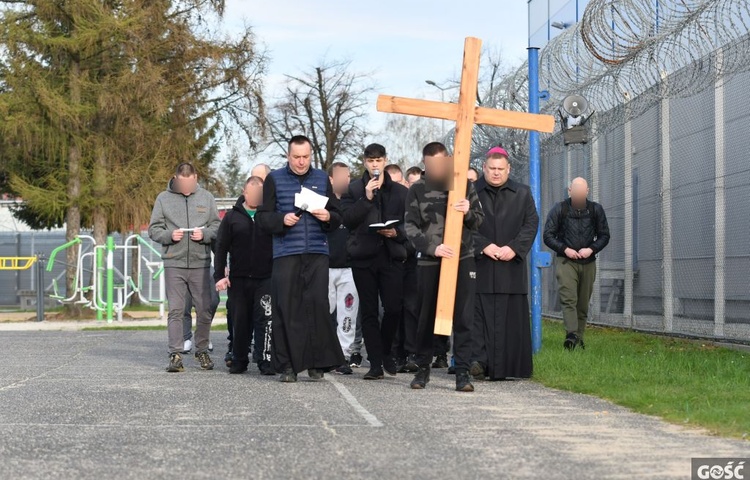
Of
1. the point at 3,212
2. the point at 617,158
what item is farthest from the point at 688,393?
the point at 3,212

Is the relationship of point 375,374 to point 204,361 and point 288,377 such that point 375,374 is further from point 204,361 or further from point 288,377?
point 204,361

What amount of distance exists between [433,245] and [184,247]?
10.5 feet

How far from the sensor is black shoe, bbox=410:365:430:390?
10688mm

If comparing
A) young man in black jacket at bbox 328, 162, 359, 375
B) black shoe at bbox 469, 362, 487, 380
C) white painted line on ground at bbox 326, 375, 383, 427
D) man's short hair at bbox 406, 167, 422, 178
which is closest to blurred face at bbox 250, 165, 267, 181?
young man in black jacket at bbox 328, 162, 359, 375

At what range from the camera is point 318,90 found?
56.4 metres

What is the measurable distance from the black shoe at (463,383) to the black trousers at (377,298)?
4.51ft

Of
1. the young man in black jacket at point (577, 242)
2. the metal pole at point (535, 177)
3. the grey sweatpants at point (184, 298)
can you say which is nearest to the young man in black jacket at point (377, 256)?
the grey sweatpants at point (184, 298)

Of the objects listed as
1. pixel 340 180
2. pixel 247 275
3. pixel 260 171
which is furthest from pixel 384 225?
pixel 260 171

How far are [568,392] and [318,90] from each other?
154 feet

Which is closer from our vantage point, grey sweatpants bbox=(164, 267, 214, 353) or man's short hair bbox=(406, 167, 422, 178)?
grey sweatpants bbox=(164, 267, 214, 353)

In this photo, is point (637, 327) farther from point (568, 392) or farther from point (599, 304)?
point (568, 392)

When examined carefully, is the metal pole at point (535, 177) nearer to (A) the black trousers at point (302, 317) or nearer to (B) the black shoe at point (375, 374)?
(B) the black shoe at point (375, 374)

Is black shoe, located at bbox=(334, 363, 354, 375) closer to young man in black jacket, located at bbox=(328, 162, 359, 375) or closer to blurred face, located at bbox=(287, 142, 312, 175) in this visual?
young man in black jacket, located at bbox=(328, 162, 359, 375)

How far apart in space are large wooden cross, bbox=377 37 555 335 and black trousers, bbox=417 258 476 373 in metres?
0.15
